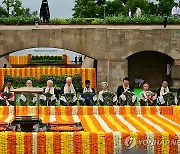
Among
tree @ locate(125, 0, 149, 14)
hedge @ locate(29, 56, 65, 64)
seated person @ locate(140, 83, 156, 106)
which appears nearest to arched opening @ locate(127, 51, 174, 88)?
seated person @ locate(140, 83, 156, 106)

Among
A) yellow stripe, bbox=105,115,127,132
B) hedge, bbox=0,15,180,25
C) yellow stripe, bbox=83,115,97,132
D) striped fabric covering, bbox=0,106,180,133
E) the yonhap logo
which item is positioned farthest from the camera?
hedge, bbox=0,15,180,25

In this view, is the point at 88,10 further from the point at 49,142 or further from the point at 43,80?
the point at 49,142

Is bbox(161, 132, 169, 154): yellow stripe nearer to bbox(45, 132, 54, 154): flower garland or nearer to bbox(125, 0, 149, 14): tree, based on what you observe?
bbox(45, 132, 54, 154): flower garland

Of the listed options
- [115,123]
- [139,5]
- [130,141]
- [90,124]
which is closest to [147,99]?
[115,123]

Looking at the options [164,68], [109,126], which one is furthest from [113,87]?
[109,126]

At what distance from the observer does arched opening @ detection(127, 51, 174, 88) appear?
80.9 feet

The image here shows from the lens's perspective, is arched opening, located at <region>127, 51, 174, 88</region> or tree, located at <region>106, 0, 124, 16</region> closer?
arched opening, located at <region>127, 51, 174, 88</region>

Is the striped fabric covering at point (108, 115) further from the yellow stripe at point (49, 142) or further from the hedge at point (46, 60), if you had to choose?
the hedge at point (46, 60)

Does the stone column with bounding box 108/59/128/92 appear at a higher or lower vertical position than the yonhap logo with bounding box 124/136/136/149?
higher

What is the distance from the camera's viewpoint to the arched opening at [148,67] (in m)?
24.7

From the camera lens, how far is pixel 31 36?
22.7 m

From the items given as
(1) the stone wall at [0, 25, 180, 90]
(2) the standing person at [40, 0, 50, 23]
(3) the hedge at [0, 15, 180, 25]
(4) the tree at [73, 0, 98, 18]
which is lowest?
(1) the stone wall at [0, 25, 180, 90]

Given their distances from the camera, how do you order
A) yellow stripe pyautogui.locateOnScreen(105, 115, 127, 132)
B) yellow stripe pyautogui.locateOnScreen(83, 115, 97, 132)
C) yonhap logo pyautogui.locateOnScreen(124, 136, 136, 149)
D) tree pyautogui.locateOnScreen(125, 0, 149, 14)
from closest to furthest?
yonhap logo pyautogui.locateOnScreen(124, 136, 136, 149) < yellow stripe pyautogui.locateOnScreen(83, 115, 97, 132) < yellow stripe pyautogui.locateOnScreen(105, 115, 127, 132) < tree pyautogui.locateOnScreen(125, 0, 149, 14)

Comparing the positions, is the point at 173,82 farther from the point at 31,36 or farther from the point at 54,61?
the point at 54,61
